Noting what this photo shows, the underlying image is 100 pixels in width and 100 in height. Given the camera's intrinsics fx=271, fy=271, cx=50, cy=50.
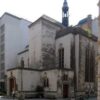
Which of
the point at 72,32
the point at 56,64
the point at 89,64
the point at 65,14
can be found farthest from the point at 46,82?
the point at 65,14

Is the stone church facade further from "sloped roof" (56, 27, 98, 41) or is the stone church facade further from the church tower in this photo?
the church tower

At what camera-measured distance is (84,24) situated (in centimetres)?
6247

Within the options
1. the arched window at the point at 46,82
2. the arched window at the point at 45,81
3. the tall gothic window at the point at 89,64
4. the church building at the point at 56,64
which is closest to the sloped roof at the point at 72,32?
the church building at the point at 56,64

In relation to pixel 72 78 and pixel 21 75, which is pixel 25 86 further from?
pixel 72 78

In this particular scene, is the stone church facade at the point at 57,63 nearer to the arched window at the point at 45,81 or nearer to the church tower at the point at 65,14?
the arched window at the point at 45,81

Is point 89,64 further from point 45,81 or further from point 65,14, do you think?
point 65,14

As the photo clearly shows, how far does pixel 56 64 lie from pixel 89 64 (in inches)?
224

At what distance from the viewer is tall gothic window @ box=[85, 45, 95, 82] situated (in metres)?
45.9

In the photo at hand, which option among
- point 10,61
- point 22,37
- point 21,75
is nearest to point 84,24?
point 22,37

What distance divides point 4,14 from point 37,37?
16054mm

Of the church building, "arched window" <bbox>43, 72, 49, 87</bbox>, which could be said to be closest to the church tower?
the church building

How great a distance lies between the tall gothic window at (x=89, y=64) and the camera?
4591 centimetres

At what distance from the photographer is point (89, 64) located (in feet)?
153

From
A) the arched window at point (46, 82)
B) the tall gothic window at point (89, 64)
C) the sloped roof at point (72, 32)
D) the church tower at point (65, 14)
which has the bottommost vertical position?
the arched window at point (46, 82)
